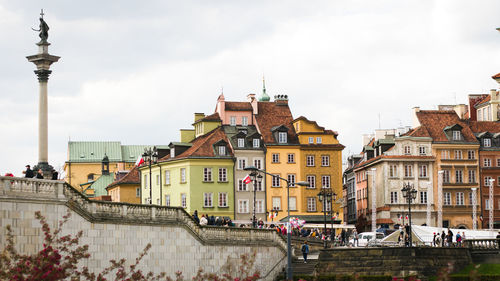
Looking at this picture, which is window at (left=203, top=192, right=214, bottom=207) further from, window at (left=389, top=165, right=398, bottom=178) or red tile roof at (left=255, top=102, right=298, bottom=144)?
window at (left=389, top=165, right=398, bottom=178)

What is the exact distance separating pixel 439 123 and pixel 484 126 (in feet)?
19.1

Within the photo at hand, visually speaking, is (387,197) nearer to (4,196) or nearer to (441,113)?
(441,113)

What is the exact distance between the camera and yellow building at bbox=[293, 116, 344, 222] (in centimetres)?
11325

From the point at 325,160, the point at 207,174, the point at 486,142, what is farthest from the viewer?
the point at 486,142

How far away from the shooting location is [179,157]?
364 feet

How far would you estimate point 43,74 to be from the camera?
52406mm

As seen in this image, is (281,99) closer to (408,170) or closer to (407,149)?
(407,149)

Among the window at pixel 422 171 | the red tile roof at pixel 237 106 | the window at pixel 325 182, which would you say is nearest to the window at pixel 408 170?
the window at pixel 422 171

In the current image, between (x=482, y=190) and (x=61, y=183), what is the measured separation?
80771 millimetres

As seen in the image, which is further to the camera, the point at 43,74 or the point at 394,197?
the point at 394,197

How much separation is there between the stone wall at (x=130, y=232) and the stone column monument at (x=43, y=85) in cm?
380

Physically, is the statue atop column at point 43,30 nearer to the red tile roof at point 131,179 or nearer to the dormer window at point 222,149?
the dormer window at point 222,149

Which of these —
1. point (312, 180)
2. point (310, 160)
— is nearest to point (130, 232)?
point (312, 180)

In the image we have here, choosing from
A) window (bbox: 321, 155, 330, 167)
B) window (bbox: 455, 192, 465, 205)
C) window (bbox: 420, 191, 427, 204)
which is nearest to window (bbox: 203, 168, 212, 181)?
window (bbox: 321, 155, 330, 167)
